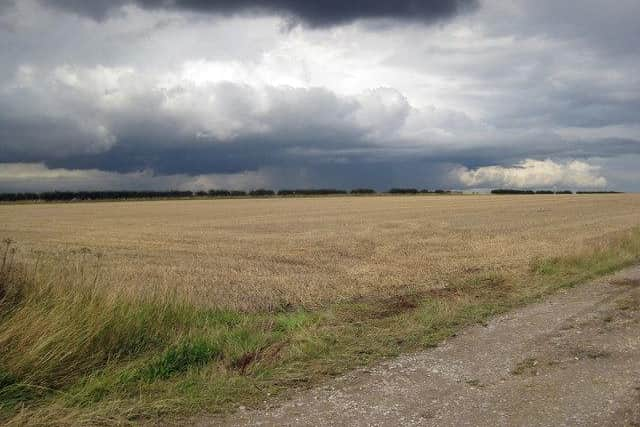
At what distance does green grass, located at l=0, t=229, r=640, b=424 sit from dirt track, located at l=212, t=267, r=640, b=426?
48 cm

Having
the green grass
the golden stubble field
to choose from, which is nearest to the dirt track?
the green grass

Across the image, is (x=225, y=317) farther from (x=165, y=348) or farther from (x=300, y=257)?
(x=300, y=257)

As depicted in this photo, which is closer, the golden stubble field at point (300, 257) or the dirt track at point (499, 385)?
the dirt track at point (499, 385)

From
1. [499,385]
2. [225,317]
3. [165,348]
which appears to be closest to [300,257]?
[225,317]

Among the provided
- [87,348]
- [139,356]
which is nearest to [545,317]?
[139,356]

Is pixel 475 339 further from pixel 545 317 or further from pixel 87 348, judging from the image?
pixel 87 348

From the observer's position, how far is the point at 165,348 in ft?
27.8

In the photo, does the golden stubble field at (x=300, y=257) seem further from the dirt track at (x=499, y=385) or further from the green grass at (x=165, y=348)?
the dirt track at (x=499, y=385)

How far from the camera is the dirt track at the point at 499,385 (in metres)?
5.89

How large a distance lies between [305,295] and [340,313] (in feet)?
7.46

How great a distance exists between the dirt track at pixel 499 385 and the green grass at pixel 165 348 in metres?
0.48

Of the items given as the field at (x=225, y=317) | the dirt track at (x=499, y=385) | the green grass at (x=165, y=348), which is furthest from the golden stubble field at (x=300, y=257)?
the dirt track at (x=499, y=385)

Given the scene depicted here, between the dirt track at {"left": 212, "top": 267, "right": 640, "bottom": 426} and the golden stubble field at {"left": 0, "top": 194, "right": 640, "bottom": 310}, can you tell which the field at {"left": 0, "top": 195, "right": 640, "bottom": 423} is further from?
the dirt track at {"left": 212, "top": 267, "right": 640, "bottom": 426}

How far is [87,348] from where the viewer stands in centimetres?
775
